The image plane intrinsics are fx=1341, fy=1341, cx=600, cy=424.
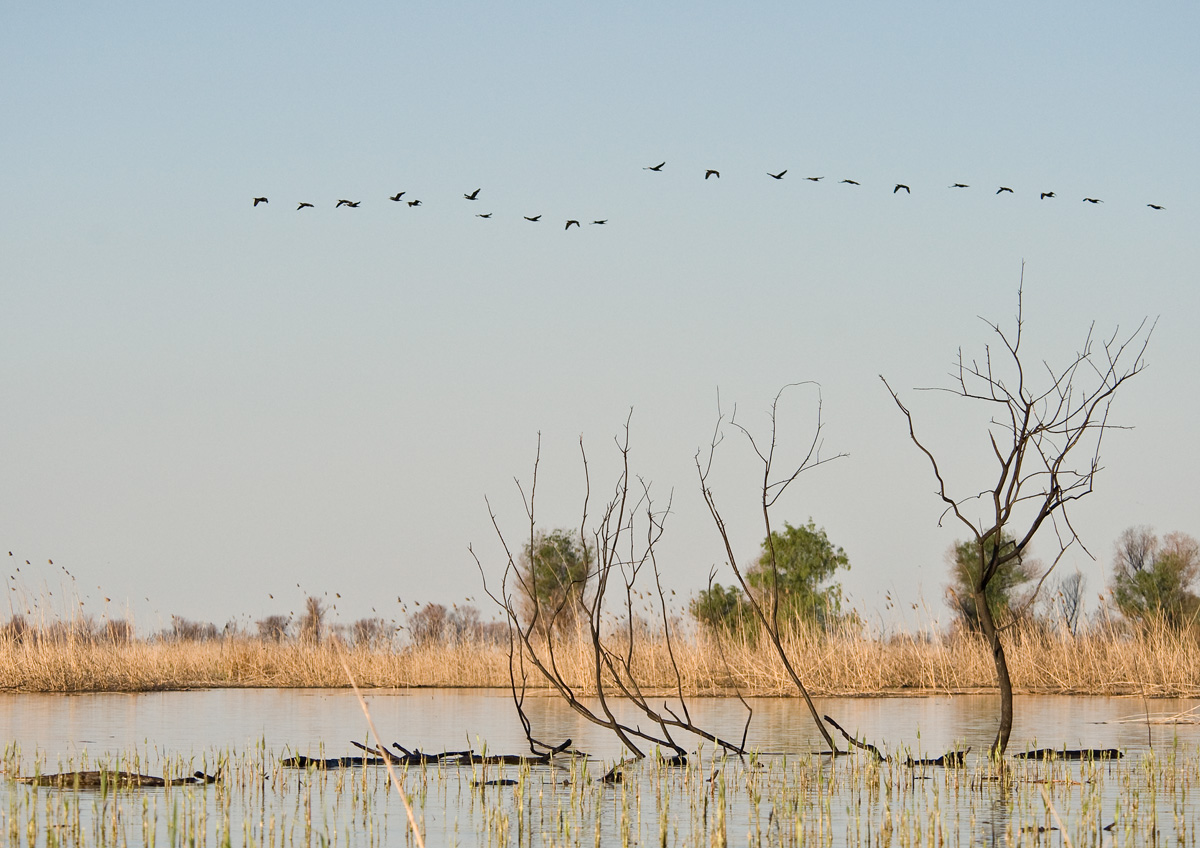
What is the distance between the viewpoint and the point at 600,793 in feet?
25.1

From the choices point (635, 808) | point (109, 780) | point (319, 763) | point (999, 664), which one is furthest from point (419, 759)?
point (999, 664)

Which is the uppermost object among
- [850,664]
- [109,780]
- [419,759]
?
[109,780]

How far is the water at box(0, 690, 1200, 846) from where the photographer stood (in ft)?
20.8

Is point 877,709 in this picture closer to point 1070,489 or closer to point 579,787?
point 1070,489

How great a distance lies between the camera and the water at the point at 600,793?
633cm

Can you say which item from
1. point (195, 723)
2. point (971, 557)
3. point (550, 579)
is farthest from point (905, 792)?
point (971, 557)

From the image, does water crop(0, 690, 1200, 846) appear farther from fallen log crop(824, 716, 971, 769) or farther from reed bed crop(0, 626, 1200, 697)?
reed bed crop(0, 626, 1200, 697)

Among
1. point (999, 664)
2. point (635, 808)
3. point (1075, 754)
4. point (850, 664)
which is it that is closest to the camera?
point (635, 808)

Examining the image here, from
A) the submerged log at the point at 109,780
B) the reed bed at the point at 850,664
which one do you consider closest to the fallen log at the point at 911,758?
the submerged log at the point at 109,780

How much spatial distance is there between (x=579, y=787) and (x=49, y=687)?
49.8 feet

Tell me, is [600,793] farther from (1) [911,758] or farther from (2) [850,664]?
(2) [850,664]

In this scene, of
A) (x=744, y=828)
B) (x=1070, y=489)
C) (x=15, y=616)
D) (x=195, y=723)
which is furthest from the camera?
(x=15, y=616)

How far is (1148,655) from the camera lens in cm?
1938

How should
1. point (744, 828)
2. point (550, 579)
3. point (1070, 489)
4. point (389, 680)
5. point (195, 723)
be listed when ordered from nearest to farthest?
point (744, 828), point (1070, 489), point (195, 723), point (389, 680), point (550, 579)
